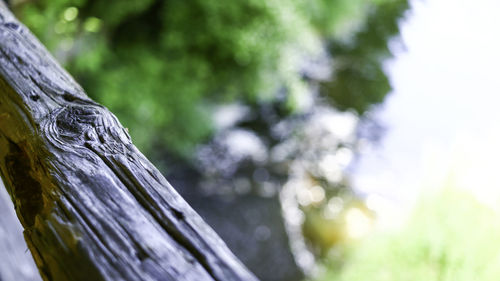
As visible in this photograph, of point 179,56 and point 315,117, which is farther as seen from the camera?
point 315,117

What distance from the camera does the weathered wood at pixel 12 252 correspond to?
1.28 meters

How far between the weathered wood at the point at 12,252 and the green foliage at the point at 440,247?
2.32 meters

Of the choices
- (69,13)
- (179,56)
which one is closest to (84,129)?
(69,13)

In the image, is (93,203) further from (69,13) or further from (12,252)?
(69,13)

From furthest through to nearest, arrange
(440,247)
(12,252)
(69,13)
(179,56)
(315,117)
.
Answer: (315,117) < (179,56) < (69,13) < (440,247) < (12,252)

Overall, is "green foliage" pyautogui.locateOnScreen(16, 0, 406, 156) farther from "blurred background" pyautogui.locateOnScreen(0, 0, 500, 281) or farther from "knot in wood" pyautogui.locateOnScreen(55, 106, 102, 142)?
"knot in wood" pyautogui.locateOnScreen(55, 106, 102, 142)

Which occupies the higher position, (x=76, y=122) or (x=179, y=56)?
(x=179, y=56)

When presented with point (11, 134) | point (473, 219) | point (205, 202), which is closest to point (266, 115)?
point (205, 202)

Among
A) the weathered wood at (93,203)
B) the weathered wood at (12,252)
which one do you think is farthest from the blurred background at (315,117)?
the weathered wood at (93,203)

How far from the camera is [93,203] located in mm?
600

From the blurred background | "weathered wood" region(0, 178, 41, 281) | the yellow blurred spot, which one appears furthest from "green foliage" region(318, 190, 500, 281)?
the yellow blurred spot

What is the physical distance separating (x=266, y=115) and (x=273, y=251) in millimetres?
2874

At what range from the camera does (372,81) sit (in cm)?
976

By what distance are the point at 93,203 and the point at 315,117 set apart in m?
8.23
